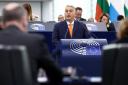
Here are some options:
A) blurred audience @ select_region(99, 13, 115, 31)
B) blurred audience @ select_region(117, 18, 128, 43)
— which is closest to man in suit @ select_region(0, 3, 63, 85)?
blurred audience @ select_region(117, 18, 128, 43)

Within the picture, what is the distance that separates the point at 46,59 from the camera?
4008 mm

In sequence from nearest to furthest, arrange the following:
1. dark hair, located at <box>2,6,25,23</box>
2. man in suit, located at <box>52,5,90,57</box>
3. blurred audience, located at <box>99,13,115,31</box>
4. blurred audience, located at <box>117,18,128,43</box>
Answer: dark hair, located at <box>2,6,25,23</box> → blurred audience, located at <box>117,18,128,43</box> → man in suit, located at <box>52,5,90,57</box> → blurred audience, located at <box>99,13,115,31</box>

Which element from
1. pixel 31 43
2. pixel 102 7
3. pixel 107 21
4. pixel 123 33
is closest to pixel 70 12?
pixel 107 21

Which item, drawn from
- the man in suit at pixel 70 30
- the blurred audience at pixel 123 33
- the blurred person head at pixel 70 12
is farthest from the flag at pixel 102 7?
the blurred audience at pixel 123 33

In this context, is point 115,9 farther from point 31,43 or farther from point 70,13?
point 31,43

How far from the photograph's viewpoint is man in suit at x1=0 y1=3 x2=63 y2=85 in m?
4.00

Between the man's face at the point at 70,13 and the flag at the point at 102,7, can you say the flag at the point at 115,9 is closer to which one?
the flag at the point at 102,7

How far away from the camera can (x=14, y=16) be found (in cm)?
400

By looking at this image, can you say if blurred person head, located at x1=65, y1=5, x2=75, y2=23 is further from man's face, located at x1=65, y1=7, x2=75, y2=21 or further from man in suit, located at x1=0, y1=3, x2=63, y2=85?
man in suit, located at x1=0, y1=3, x2=63, y2=85

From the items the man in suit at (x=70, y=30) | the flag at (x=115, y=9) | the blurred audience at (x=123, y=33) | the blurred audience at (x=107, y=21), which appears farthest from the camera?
the flag at (x=115, y=9)

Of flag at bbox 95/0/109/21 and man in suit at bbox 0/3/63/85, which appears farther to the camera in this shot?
flag at bbox 95/0/109/21

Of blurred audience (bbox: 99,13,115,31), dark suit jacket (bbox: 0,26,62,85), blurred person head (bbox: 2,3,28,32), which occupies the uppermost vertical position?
blurred person head (bbox: 2,3,28,32)

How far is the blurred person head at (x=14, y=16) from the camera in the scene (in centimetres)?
398

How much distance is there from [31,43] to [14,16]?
0.28 m
